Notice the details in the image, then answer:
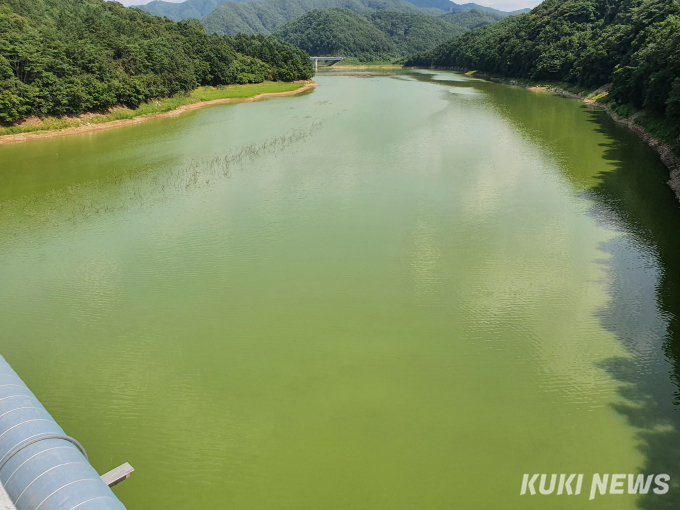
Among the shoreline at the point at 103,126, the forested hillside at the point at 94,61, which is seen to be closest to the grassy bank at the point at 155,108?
the shoreline at the point at 103,126

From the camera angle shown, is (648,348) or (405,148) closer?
(648,348)

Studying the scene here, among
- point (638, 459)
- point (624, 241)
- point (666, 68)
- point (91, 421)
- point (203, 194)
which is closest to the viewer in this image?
point (638, 459)

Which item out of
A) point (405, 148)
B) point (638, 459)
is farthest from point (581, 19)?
point (638, 459)

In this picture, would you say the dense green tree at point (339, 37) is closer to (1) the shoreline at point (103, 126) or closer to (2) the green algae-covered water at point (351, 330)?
(1) the shoreline at point (103, 126)

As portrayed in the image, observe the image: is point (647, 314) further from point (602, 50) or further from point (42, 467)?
point (602, 50)

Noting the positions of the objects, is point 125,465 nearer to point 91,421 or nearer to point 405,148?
point 91,421

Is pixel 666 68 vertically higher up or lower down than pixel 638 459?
higher up
